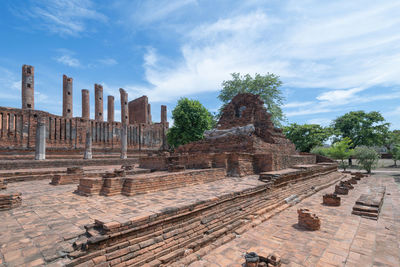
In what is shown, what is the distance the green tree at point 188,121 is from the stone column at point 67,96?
12.7 metres

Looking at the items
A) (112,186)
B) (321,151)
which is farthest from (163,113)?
(112,186)

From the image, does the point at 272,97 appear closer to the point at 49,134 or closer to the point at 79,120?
the point at 79,120

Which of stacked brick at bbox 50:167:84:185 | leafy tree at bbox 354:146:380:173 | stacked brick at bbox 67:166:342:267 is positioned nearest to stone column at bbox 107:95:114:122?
stacked brick at bbox 50:167:84:185

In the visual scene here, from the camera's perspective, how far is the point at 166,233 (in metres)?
3.19

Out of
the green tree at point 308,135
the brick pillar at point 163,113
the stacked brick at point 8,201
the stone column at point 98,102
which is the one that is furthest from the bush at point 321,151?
the stone column at point 98,102

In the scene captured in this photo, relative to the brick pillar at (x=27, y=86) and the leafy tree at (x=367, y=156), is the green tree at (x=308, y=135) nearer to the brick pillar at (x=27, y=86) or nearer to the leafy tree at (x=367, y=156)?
the leafy tree at (x=367, y=156)

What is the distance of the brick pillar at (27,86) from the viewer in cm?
1973

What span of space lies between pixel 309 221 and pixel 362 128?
1112 inches

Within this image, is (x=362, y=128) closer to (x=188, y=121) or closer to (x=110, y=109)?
(x=188, y=121)

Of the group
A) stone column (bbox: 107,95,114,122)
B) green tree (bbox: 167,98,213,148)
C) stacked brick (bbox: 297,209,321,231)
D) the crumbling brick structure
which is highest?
stone column (bbox: 107,95,114,122)

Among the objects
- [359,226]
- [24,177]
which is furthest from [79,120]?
[359,226]

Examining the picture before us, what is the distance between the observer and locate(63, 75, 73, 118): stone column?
23.7 m

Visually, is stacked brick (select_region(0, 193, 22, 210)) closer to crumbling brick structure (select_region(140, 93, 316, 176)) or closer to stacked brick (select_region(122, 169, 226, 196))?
stacked brick (select_region(122, 169, 226, 196))

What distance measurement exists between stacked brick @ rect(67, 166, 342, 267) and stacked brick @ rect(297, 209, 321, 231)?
0.82 meters
